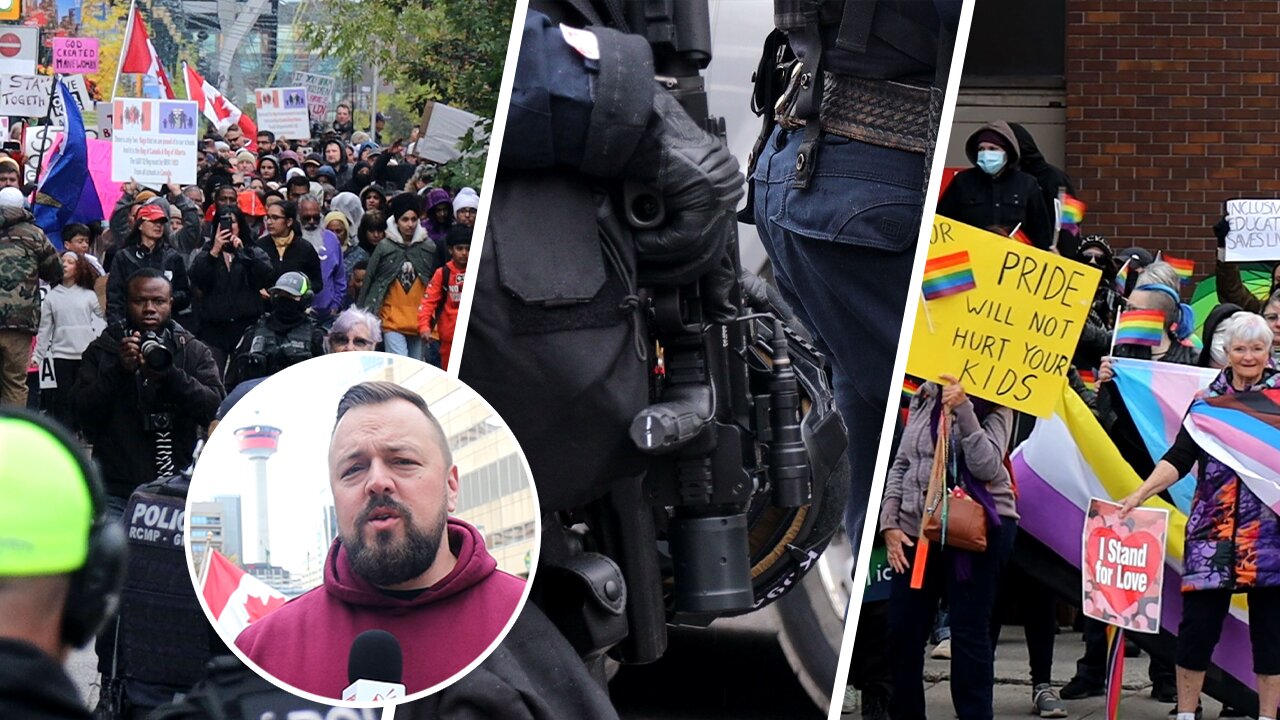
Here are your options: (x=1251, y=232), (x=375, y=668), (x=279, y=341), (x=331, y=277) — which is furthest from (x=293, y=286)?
(x=375, y=668)

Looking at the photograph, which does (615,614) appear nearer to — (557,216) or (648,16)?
(557,216)

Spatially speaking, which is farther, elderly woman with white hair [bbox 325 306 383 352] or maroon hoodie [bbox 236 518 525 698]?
elderly woman with white hair [bbox 325 306 383 352]

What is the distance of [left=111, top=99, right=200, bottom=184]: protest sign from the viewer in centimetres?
1291

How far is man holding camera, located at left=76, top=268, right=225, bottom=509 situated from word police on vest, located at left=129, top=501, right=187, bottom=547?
2734 mm

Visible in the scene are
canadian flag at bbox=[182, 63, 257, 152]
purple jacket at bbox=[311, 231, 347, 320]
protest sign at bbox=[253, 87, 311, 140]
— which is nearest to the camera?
purple jacket at bbox=[311, 231, 347, 320]

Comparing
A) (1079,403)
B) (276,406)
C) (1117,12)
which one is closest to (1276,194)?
(1117,12)

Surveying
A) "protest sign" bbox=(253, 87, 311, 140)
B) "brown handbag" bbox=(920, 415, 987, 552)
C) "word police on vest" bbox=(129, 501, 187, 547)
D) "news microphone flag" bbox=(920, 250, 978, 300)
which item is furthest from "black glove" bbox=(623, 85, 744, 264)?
"protest sign" bbox=(253, 87, 311, 140)

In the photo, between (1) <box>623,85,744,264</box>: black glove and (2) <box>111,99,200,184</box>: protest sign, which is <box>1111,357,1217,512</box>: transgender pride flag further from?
(2) <box>111,99,200,184</box>: protest sign

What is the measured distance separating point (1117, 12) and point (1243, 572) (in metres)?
6.28

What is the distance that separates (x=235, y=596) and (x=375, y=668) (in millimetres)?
224

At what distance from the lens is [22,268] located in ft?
35.4

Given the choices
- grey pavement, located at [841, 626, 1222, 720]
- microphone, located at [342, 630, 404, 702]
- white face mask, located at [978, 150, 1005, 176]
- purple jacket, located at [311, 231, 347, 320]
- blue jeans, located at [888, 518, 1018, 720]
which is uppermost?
white face mask, located at [978, 150, 1005, 176]

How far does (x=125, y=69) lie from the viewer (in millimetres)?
16594

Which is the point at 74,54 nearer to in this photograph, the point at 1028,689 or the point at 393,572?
the point at 1028,689
